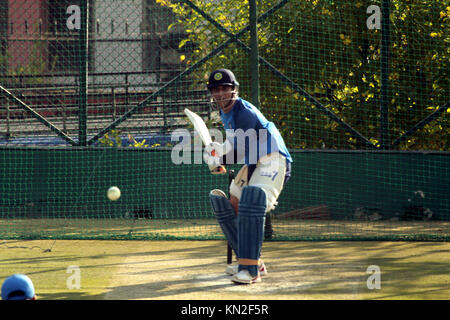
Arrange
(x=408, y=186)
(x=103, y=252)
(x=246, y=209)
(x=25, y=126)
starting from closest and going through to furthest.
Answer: (x=246, y=209), (x=103, y=252), (x=408, y=186), (x=25, y=126)

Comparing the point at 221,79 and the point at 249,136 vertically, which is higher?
the point at 221,79

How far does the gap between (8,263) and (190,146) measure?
4.21 metres

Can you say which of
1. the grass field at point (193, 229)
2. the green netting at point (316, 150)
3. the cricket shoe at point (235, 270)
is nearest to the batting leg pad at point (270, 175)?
the cricket shoe at point (235, 270)

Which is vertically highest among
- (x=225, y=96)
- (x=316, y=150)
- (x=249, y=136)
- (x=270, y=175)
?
(x=225, y=96)

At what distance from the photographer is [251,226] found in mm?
5676

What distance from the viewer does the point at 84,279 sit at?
19.5ft

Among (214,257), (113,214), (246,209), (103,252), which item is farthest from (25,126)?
(246,209)

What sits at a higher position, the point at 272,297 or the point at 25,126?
the point at 25,126

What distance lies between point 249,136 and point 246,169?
435 millimetres

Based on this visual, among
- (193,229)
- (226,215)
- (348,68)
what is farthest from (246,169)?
(348,68)

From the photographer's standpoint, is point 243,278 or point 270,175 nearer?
point 243,278

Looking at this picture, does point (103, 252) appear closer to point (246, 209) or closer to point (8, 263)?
point (8, 263)

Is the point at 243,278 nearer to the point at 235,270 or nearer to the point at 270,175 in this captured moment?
the point at 235,270

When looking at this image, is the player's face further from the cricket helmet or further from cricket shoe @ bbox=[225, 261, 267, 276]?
cricket shoe @ bbox=[225, 261, 267, 276]
